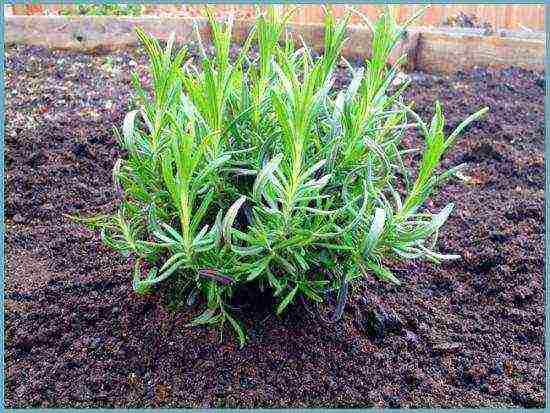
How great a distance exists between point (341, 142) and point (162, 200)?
0.59 metres

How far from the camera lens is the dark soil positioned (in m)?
2.30

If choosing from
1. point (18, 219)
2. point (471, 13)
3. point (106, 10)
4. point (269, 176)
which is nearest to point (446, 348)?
point (269, 176)

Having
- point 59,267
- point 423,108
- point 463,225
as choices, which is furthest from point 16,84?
point 463,225

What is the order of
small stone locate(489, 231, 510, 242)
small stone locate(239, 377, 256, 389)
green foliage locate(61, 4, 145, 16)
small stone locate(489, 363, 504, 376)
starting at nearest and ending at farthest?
small stone locate(239, 377, 256, 389)
small stone locate(489, 363, 504, 376)
small stone locate(489, 231, 510, 242)
green foliage locate(61, 4, 145, 16)

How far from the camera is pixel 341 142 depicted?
7.11 ft

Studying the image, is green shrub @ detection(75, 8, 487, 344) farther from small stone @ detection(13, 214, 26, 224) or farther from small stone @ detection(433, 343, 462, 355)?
small stone @ detection(13, 214, 26, 224)

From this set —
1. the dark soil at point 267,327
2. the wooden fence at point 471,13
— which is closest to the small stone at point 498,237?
the dark soil at point 267,327

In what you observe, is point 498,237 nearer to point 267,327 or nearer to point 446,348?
point 446,348

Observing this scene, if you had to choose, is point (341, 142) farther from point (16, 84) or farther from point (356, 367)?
point (16, 84)

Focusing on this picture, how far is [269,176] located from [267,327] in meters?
0.70

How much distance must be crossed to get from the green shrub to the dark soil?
19cm

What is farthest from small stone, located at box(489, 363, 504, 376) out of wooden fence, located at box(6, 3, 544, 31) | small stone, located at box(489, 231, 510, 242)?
wooden fence, located at box(6, 3, 544, 31)

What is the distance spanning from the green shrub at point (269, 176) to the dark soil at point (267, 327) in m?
0.19

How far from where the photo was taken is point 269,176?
190 cm
